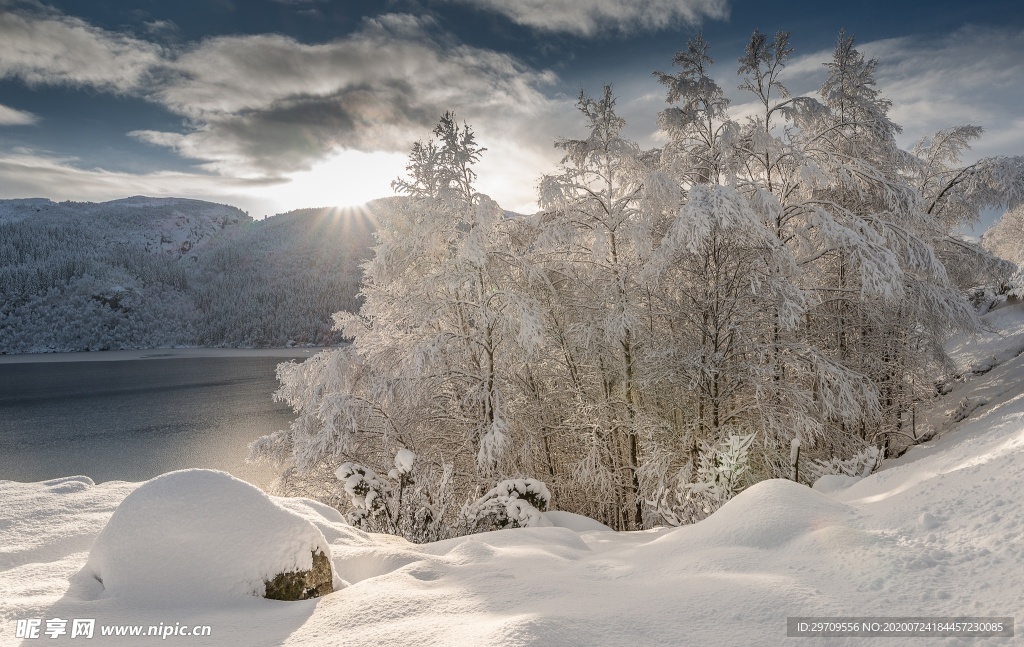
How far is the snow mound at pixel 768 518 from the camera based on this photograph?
3.36 m

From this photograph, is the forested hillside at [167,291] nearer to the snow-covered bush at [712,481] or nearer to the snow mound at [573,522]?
the snow mound at [573,522]

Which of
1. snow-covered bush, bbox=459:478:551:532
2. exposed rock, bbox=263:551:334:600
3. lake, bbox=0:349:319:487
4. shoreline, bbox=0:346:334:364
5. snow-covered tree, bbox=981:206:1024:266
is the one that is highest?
snow-covered tree, bbox=981:206:1024:266

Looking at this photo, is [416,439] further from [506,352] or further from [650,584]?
[650,584]

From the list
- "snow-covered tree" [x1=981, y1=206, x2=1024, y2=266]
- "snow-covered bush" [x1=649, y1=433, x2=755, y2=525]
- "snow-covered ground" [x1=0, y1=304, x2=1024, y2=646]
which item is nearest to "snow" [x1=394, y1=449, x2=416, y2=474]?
"snow-covered ground" [x1=0, y1=304, x2=1024, y2=646]

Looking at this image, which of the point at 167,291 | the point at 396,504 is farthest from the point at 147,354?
the point at 396,504

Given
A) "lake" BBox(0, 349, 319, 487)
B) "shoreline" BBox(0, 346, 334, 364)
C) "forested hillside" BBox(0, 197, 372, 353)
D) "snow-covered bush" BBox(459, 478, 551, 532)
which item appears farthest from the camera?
"forested hillside" BBox(0, 197, 372, 353)

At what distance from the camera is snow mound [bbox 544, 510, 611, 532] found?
7777mm

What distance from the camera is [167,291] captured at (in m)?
120

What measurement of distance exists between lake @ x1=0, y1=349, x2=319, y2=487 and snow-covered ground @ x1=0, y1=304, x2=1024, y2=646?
46.6 ft

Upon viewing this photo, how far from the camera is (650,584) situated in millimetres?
3082

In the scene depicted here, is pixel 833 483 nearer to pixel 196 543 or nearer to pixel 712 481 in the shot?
pixel 712 481

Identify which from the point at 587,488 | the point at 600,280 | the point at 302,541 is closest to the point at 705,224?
the point at 600,280

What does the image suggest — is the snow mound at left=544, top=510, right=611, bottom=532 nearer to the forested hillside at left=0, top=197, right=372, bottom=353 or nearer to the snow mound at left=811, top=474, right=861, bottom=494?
the snow mound at left=811, top=474, right=861, bottom=494

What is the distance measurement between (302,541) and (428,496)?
592cm
